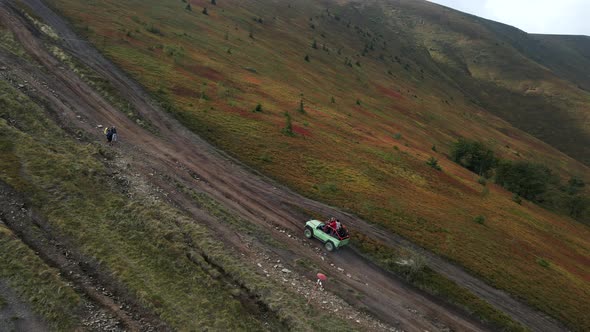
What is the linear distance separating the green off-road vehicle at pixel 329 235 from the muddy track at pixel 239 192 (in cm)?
94

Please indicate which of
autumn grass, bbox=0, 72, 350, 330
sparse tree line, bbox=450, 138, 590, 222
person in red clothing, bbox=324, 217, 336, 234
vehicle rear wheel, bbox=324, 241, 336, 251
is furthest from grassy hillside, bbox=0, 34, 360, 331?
sparse tree line, bbox=450, 138, 590, 222

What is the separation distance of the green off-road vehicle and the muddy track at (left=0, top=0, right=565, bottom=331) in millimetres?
938

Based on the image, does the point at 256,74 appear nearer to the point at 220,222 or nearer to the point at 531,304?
the point at 220,222

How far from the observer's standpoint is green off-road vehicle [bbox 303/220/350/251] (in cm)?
2625

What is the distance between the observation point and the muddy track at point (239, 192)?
24031 mm

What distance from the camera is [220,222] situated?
25328 millimetres

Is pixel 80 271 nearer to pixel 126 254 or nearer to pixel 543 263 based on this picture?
pixel 126 254

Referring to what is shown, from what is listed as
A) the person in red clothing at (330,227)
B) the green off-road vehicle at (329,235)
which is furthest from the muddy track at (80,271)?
the person in red clothing at (330,227)

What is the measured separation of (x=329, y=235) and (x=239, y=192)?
881 cm

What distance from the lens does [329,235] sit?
26.5 meters

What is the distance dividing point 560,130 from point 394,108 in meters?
117

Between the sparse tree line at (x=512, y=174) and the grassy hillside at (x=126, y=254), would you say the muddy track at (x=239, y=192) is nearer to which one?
the grassy hillside at (x=126, y=254)

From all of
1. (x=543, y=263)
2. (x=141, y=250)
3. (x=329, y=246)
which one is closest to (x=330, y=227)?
(x=329, y=246)

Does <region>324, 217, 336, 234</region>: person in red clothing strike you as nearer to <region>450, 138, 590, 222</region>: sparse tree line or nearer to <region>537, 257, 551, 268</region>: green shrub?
<region>537, 257, 551, 268</region>: green shrub
